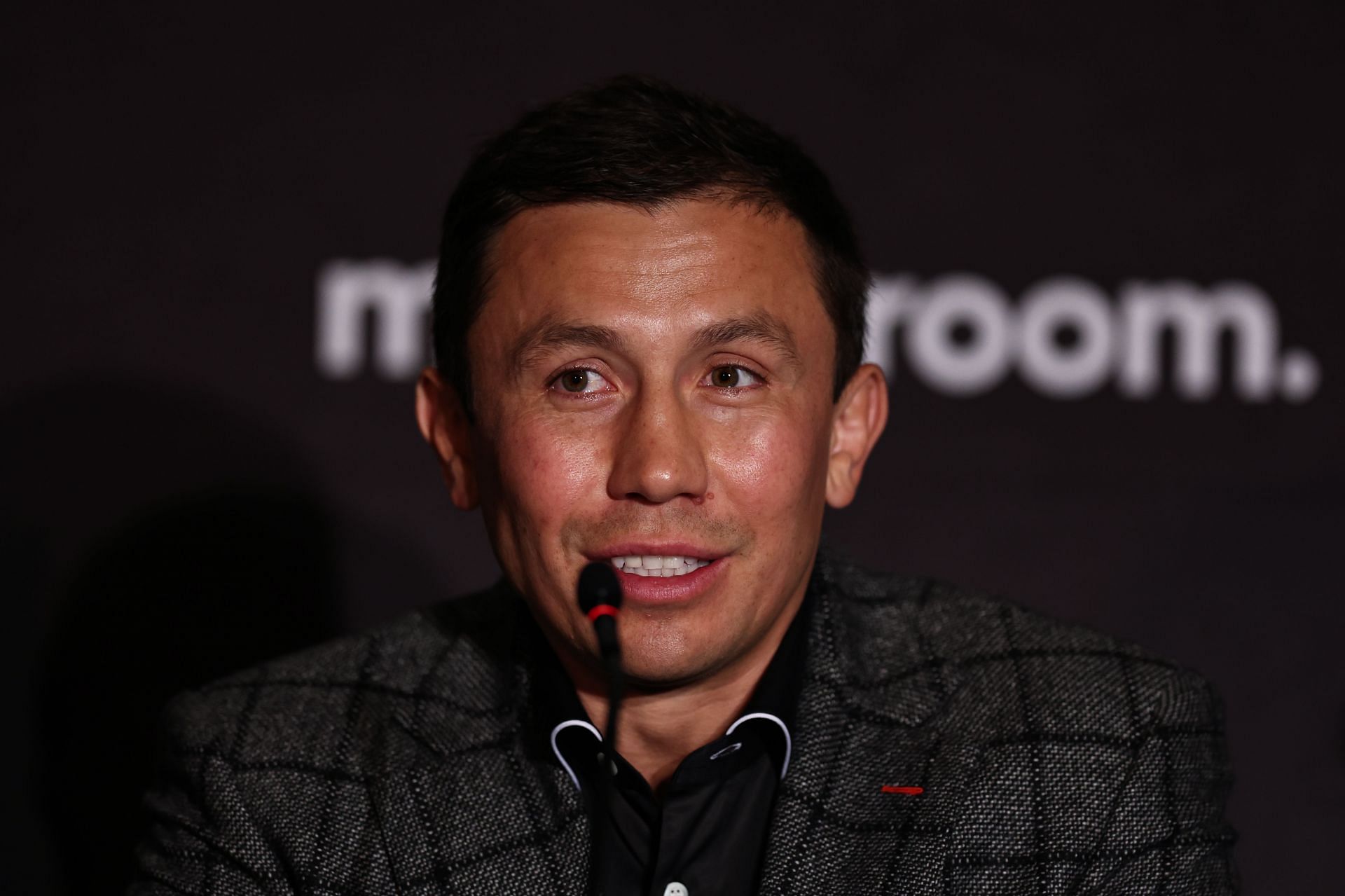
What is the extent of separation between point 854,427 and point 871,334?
76 cm

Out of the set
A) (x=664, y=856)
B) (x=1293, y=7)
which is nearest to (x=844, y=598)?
(x=664, y=856)

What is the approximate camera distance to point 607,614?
1557 mm

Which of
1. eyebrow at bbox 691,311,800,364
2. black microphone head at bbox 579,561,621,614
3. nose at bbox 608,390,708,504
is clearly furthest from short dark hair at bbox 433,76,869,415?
black microphone head at bbox 579,561,621,614

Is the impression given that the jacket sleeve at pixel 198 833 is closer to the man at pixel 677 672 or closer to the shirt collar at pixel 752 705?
the man at pixel 677 672

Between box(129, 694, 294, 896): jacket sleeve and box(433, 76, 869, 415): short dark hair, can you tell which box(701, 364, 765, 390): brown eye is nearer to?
box(433, 76, 869, 415): short dark hair

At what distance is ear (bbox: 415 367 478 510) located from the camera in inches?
84.8

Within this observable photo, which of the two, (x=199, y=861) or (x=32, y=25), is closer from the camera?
(x=199, y=861)

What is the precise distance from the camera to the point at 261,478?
2.92 metres

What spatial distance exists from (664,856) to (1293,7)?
89.7 inches

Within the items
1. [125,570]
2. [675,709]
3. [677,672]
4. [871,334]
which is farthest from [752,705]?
[125,570]

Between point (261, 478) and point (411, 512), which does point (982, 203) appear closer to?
point (411, 512)

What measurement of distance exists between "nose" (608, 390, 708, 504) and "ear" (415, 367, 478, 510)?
0.37m

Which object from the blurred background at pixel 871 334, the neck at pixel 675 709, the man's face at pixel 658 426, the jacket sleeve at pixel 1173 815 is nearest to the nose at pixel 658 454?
the man's face at pixel 658 426

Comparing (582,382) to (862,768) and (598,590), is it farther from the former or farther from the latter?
(862,768)
